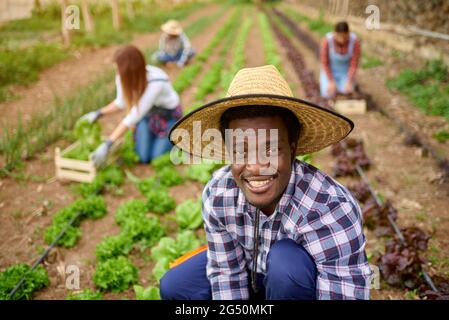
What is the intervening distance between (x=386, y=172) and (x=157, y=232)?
2.52m

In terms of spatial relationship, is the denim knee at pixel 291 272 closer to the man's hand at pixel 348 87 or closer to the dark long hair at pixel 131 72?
the dark long hair at pixel 131 72

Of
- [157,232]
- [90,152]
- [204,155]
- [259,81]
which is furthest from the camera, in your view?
[90,152]

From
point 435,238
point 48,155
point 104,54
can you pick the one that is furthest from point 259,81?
point 104,54

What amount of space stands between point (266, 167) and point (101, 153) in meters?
2.64

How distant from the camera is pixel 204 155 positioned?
208cm

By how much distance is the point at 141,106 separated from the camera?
3912 mm

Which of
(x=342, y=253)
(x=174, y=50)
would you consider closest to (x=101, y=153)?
(x=342, y=253)

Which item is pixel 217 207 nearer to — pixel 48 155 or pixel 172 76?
pixel 48 155

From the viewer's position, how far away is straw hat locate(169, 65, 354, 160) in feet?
4.92

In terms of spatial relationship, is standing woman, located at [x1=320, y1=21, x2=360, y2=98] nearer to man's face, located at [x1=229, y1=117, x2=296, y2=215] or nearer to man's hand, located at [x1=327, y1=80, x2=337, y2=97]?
man's hand, located at [x1=327, y1=80, x2=337, y2=97]

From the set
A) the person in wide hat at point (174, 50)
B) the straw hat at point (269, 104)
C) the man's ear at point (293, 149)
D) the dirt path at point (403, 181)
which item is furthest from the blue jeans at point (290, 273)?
the person in wide hat at point (174, 50)

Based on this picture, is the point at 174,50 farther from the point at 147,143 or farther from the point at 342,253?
the point at 342,253

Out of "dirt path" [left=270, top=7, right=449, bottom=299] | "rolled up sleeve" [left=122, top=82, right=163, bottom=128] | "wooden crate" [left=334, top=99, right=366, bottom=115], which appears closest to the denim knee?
"dirt path" [left=270, top=7, right=449, bottom=299]

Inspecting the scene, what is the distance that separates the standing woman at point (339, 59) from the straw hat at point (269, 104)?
4.48 m
